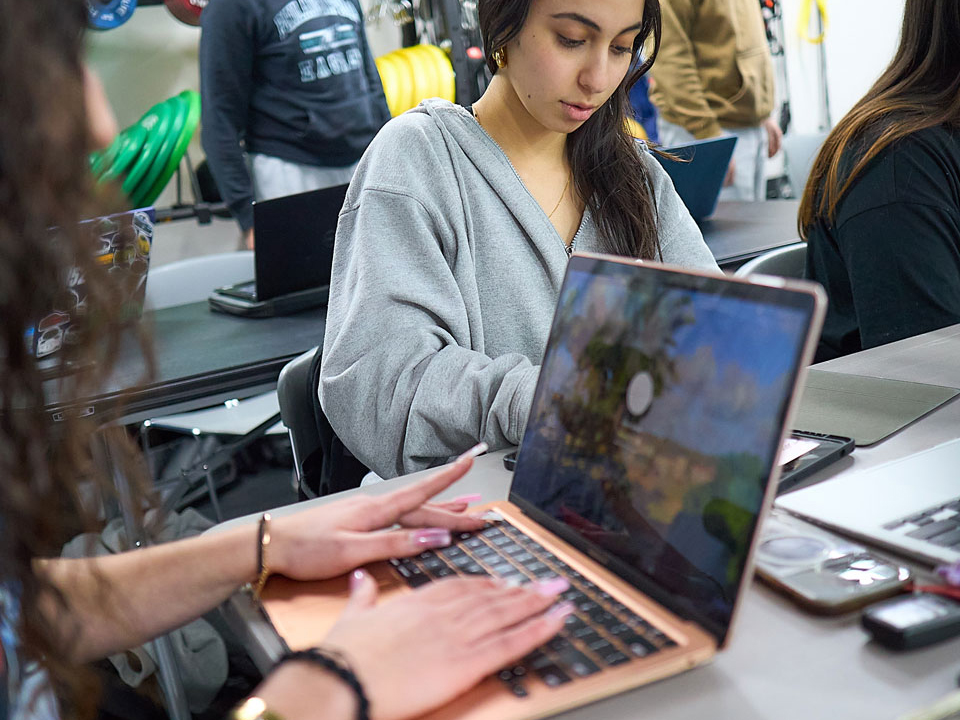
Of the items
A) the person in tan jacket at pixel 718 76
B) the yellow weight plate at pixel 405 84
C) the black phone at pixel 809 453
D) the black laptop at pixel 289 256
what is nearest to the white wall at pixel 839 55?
the person in tan jacket at pixel 718 76

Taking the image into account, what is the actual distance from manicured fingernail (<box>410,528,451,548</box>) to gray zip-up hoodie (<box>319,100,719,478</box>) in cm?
25

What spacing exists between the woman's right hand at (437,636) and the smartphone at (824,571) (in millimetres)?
152

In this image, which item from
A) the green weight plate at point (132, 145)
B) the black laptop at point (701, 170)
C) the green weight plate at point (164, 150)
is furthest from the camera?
the green weight plate at point (164, 150)

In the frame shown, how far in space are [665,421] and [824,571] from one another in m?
0.15

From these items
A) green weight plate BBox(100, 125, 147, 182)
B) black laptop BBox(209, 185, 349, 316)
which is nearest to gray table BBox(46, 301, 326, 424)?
black laptop BBox(209, 185, 349, 316)

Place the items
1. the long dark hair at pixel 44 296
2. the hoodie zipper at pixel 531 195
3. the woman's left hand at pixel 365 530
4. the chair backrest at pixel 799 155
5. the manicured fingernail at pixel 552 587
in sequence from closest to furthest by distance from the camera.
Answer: the long dark hair at pixel 44 296, the manicured fingernail at pixel 552 587, the woman's left hand at pixel 365 530, the hoodie zipper at pixel 531 195, the chair backrest at pixel 799 155

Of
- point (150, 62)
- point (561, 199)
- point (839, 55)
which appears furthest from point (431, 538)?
point (839, 55)

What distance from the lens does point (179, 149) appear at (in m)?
3.28

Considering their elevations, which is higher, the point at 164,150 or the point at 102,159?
the point at 102,159

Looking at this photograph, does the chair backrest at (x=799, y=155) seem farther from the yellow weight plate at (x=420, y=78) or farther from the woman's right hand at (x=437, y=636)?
the woman's right hand at (x=437, y=636)

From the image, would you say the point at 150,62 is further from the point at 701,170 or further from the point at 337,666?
the point at 337,666

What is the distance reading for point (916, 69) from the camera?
1499mm

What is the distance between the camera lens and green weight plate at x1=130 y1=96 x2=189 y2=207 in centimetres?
320

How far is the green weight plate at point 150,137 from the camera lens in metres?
3.13
